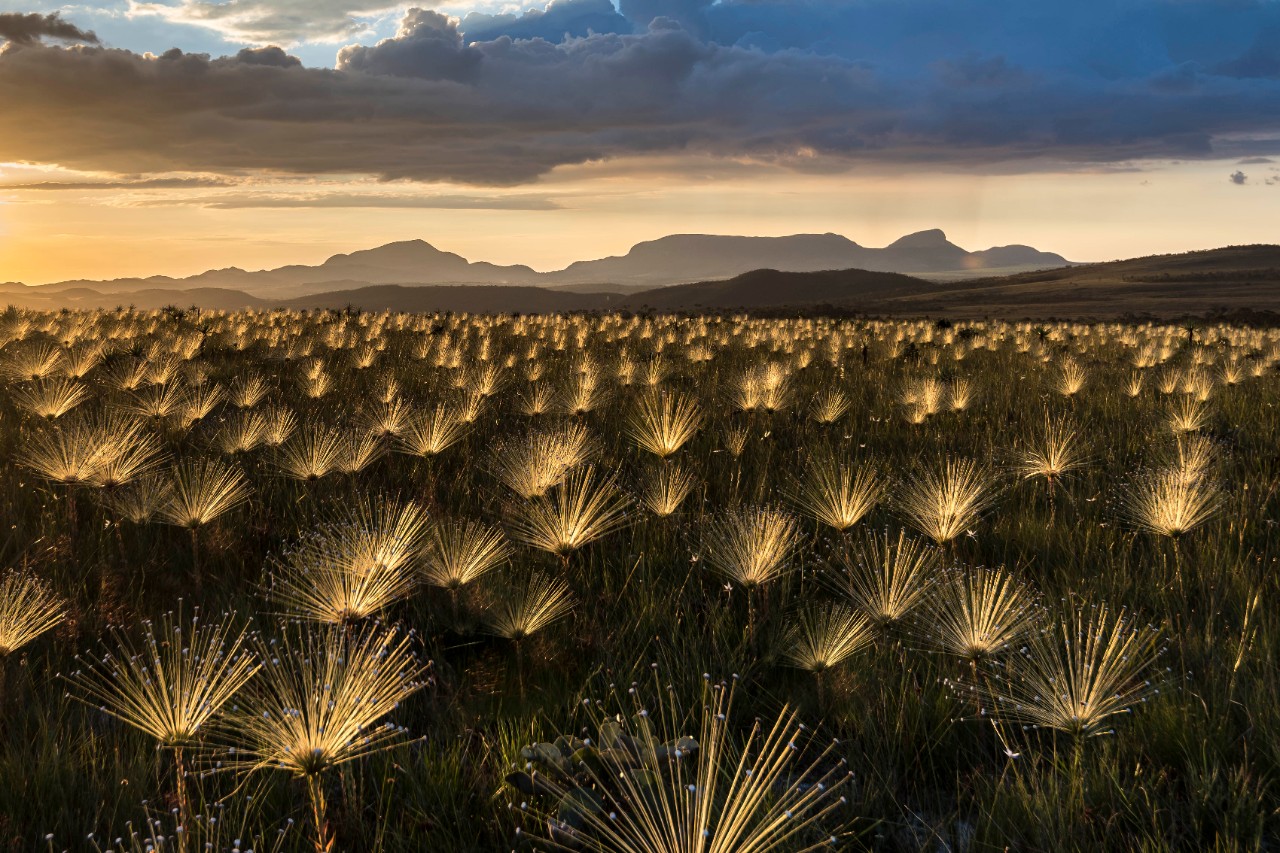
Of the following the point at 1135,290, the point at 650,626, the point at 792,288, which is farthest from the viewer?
the point at 792,288

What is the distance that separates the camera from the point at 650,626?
3492mm

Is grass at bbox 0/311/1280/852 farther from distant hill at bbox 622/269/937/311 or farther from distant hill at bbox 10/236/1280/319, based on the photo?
distant hill at bbox 622/269/937/311

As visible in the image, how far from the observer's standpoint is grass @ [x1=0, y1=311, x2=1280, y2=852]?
7.41 feet

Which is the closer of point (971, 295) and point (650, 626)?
point (650, 626)

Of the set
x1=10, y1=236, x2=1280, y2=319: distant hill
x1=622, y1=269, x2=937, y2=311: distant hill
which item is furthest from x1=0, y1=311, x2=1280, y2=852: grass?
x1=622, y1=269, x2=937, y2=311: distant hill

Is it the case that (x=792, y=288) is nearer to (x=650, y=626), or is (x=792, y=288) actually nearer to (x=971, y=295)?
(x=971, y=295)

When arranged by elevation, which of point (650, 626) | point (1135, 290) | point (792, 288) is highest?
point (792, 288)

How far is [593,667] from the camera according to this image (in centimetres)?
314

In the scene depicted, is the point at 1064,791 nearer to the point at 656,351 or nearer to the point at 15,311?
the point at 656,351

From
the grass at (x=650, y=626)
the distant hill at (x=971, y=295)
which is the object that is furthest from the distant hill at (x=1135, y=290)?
the grass at (x=650, y=626)

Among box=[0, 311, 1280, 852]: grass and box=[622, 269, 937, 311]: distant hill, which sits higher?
box=[622, 269, 937, 311]: distant hill

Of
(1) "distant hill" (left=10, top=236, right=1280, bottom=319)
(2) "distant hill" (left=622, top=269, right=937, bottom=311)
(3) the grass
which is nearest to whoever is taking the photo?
(3) the grass

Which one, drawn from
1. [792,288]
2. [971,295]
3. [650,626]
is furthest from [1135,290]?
[650,626]

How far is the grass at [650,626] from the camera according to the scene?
226 centimetres
